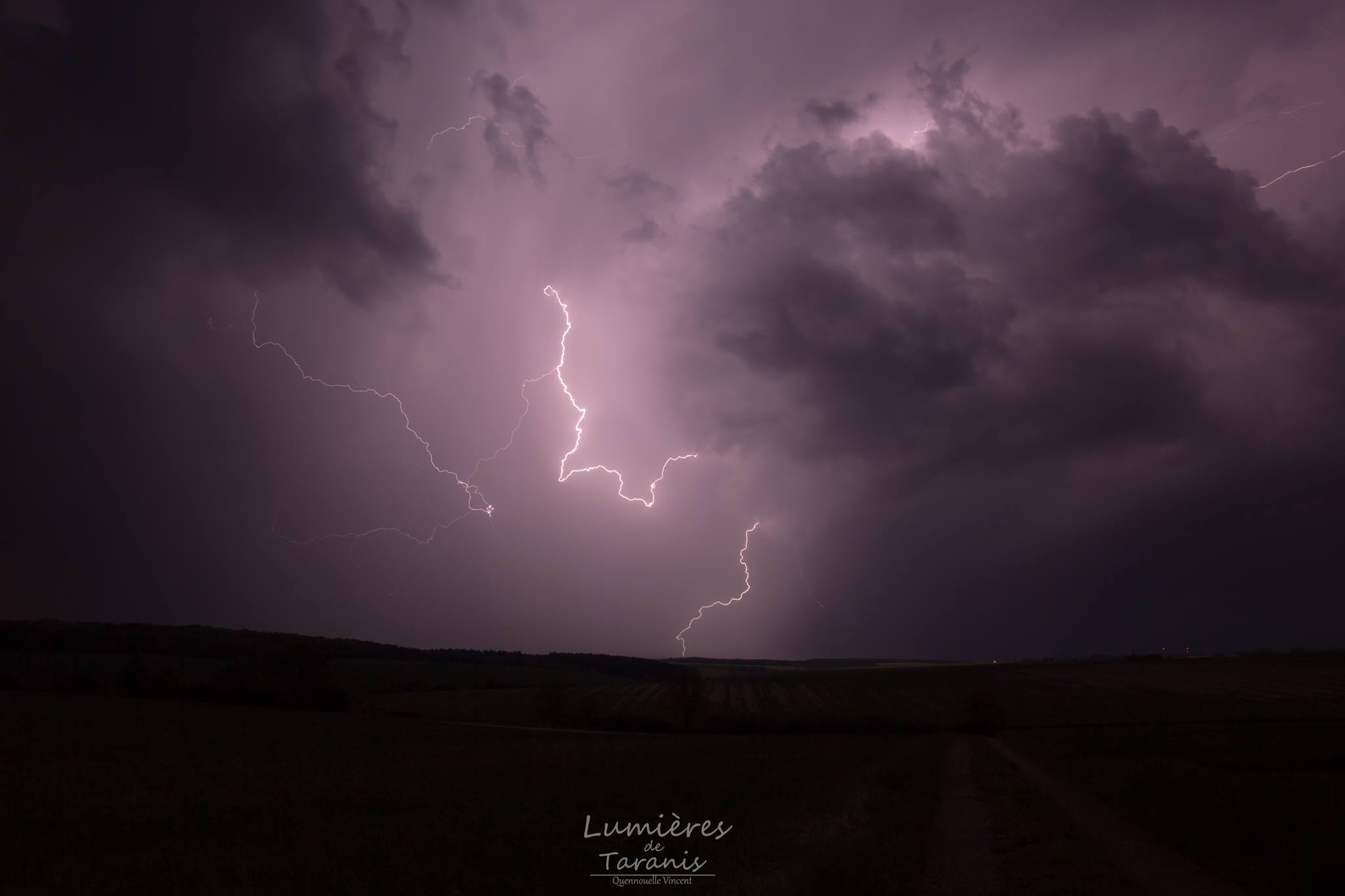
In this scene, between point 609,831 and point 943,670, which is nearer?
point 609,831

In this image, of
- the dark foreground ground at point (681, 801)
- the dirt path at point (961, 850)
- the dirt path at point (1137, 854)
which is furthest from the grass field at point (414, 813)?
the dirt path at point (1137, 854)

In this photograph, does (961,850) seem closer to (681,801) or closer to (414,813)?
(681,801)

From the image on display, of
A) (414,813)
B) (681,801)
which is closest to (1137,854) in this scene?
(681,801)

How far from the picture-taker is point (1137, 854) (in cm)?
1141

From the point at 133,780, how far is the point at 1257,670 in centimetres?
9485

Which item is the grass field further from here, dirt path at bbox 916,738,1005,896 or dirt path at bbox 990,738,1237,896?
dirt path at bbox 990,738,1237,896

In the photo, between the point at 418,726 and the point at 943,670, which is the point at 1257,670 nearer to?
the point at 943,670

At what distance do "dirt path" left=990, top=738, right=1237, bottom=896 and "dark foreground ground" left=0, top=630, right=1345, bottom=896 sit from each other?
0.07 meters

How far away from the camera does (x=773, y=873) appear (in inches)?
396

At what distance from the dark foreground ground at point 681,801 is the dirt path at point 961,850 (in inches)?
2.9

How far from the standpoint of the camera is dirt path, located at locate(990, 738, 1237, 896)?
9.38 meters

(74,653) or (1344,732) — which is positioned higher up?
(74,653)

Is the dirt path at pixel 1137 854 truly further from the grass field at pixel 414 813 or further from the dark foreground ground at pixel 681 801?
the grass field at pixel 414 813

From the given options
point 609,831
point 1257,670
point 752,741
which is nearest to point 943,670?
point 1257,670
